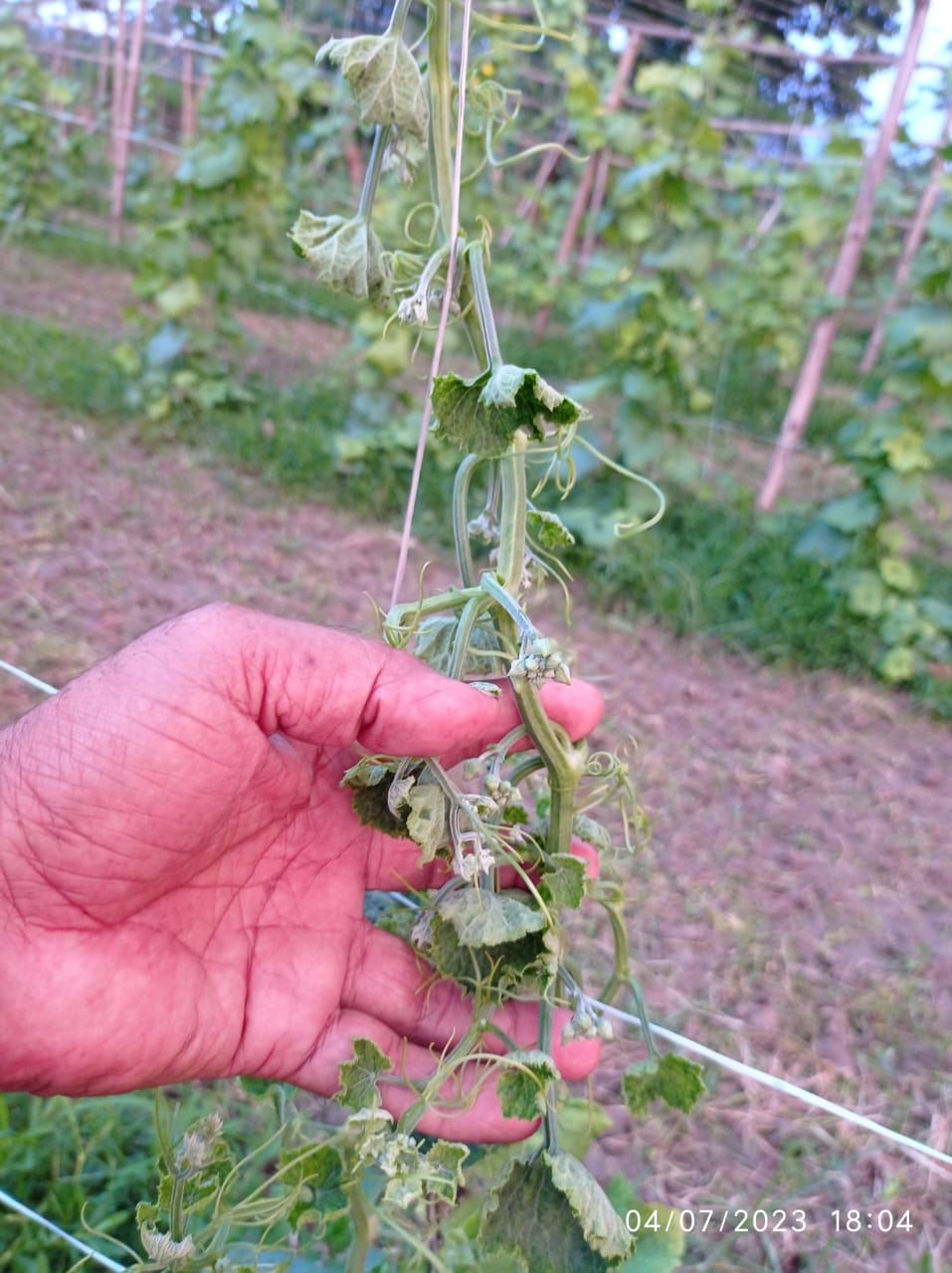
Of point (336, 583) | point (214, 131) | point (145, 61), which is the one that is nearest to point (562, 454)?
point (336, 583)

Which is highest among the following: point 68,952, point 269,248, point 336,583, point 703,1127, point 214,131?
point 214,131

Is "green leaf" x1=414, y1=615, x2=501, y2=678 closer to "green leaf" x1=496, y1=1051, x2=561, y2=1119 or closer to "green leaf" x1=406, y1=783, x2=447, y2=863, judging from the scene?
"green leaf" x1=406, y1=783, x2=447, y2=863

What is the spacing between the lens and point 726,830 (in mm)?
2590

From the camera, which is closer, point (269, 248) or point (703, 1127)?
point (703, 1127)

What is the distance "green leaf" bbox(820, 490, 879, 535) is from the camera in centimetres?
358

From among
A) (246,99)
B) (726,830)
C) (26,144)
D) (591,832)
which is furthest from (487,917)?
(26,144)

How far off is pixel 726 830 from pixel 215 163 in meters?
3.52

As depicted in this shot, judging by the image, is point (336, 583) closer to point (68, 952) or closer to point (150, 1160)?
point (150, 1160)

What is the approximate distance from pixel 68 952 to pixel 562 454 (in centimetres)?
74

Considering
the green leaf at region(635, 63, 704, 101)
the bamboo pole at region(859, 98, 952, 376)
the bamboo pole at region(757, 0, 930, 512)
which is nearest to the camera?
the bamboo pole at region(757, 0, 930, 512)

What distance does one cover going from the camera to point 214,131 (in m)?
4.49

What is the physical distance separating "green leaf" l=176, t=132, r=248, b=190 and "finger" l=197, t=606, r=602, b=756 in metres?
3.88

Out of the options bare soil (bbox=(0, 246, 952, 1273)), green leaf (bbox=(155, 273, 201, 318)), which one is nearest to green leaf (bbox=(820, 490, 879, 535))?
bare soil (bbox=(0, 246, 952, 1273))
